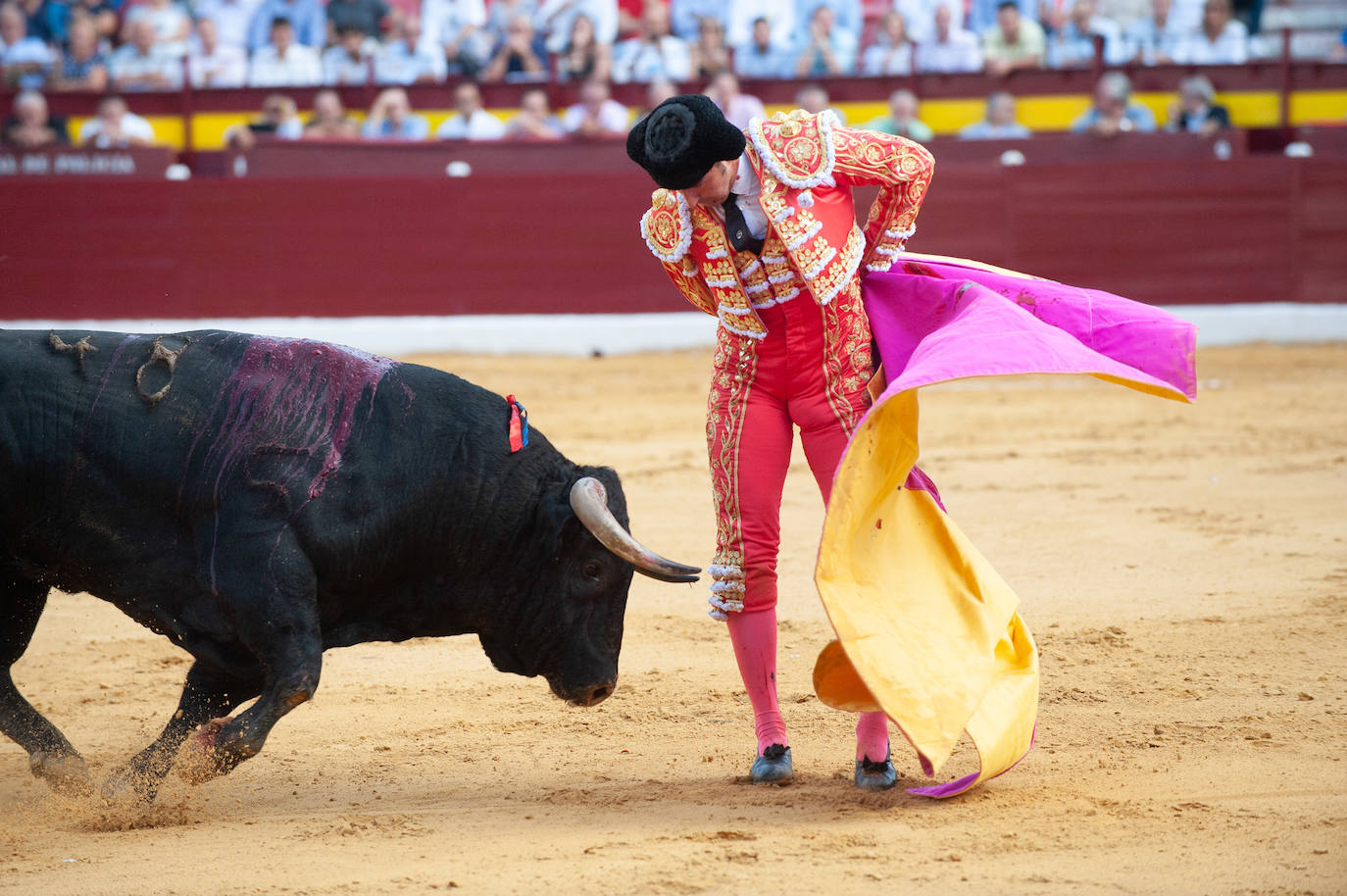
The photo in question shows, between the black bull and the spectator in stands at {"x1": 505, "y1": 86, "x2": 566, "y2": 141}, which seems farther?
the spectator in stands at {"x1": 505, "y1": 86, "x2": 566, "y2": 141}

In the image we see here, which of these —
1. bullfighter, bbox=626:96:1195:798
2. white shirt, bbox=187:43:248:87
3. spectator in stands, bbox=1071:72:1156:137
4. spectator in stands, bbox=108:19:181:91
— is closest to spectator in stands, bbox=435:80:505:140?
white shirt, bbox=187:43:248:87

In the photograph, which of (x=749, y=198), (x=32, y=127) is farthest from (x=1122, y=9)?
(x=749, y=198)

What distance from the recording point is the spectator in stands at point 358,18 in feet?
34.6

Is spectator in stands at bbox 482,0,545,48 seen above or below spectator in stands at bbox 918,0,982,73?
above

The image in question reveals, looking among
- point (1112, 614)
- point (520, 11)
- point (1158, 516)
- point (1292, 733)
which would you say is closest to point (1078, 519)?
point (1158, 516)

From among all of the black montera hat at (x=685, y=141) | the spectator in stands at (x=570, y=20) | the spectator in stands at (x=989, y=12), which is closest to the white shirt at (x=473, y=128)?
the spectator in stands at (x=570, y=20)

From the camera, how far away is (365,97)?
1045cm

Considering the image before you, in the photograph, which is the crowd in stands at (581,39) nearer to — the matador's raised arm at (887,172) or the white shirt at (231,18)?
the white shirt at (231,18)

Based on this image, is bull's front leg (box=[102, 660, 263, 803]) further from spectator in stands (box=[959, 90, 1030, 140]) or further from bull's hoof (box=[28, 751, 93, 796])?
spectator in stands (box=[959, 90, 1030, 140])

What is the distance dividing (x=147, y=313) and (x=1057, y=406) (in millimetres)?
6142

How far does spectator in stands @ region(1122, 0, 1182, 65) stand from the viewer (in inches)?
381

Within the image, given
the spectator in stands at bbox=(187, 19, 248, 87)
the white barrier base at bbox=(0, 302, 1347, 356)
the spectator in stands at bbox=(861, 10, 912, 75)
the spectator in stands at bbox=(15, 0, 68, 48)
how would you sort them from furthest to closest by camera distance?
the spectator in stands at bbox=(15, 0, 68, 48) → the spectator in stands at bbox=(187, 19, 248, 87) → the white barrier base at bbox=(0, 302, 1347, 356) → the spectator in stands at bbox=(861, 10, 912, 75)

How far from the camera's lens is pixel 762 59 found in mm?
9969

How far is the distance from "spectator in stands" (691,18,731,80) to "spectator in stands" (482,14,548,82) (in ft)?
3.48
